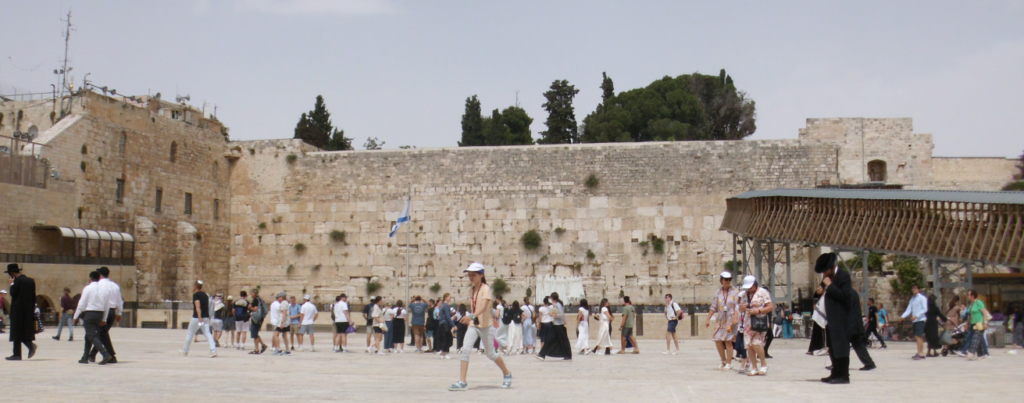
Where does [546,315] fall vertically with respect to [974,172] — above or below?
below

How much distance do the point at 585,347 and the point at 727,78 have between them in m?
33.5

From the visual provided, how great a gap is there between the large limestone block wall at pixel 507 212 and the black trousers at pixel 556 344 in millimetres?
13417

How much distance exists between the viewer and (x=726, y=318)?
1057cm

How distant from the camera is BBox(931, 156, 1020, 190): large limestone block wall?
29500 mm

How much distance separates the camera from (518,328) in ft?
52.9

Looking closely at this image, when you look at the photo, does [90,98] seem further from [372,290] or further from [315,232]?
[372,290]

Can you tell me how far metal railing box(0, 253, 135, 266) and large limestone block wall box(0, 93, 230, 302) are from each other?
0.26m

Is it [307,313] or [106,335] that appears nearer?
[106,335]

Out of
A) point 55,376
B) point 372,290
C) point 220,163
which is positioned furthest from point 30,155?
point 55,376

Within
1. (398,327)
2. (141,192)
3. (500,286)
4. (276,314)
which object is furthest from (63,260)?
(500,286)

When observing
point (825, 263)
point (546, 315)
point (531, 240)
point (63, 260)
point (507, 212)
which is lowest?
point (546, 315)

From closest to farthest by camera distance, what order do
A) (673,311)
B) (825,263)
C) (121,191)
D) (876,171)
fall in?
1. (825,263)
2. (673,311)
3. (121,191)
4. (876,171)

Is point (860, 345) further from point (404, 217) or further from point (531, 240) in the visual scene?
point (531, 240)

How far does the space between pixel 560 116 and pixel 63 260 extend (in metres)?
25.2
